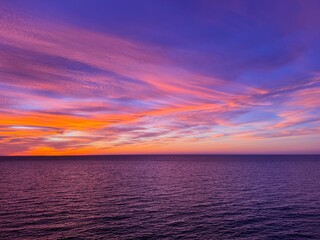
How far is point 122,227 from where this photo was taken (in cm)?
3816

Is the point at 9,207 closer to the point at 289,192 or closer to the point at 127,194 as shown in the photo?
the point at 127,194

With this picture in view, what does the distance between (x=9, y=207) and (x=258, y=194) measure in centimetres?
4898

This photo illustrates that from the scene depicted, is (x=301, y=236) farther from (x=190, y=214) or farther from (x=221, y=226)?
(x=190, y=214)

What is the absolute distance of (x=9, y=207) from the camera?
49.7 m

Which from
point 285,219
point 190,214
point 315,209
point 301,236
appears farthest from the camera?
point 315,209

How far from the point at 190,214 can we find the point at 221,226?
23.6ft

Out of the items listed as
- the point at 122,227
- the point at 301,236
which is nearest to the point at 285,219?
the point at 301,236

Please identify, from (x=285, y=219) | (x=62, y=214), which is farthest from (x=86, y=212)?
(x=285, y=219)

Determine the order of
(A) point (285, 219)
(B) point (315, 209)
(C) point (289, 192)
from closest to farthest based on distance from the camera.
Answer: (A) point (285, 219)
(B) point (315, 209)
(C) point (289, 192)

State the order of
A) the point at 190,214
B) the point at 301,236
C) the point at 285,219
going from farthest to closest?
the point at 190,214
the point at 285,219
the point at 301,236

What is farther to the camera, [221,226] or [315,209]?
[315,209]

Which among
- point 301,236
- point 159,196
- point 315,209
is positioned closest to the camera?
point 301,236

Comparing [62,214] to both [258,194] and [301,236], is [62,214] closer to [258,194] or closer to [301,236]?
[301,236]

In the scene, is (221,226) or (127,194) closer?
(221,226)
